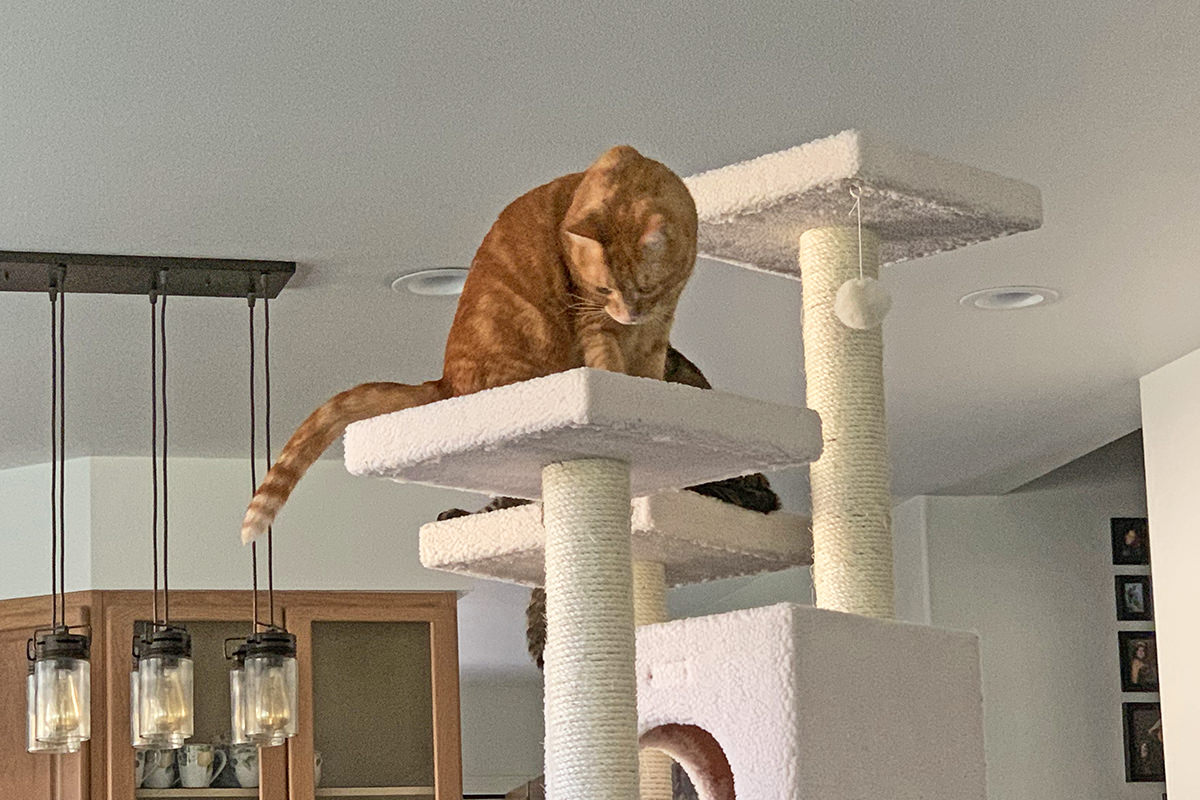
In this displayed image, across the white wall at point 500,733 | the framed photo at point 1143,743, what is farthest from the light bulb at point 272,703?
the white wall at point 500,733

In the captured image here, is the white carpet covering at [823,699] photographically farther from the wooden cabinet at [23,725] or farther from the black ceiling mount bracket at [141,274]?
the wooden cabinet at [23,725]

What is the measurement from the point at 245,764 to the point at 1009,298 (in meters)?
2.16

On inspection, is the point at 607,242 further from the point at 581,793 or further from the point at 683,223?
the point at 581,793

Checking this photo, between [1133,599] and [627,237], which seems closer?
[627,237]

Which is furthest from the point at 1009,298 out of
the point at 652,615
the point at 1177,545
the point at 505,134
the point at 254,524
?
the point at 254,524

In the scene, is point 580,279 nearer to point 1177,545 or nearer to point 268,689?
point 268,689

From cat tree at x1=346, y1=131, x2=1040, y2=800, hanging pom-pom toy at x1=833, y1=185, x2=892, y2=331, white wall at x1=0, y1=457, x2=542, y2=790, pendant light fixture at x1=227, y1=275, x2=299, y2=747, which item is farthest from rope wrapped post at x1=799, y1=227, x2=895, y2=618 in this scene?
white wall at x1=0, y1=457, x2=542, y2=790

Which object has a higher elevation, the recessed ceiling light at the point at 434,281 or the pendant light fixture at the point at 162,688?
the recessed ceiling light at the point at 434,281

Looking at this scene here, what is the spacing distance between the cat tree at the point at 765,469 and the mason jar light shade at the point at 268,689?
1.35m

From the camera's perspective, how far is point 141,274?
10.2ft

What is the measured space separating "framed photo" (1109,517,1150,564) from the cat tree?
3.49 metres

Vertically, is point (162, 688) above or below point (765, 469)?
below

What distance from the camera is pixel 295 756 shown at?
4.33m

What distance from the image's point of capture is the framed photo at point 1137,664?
5266 millimetres
